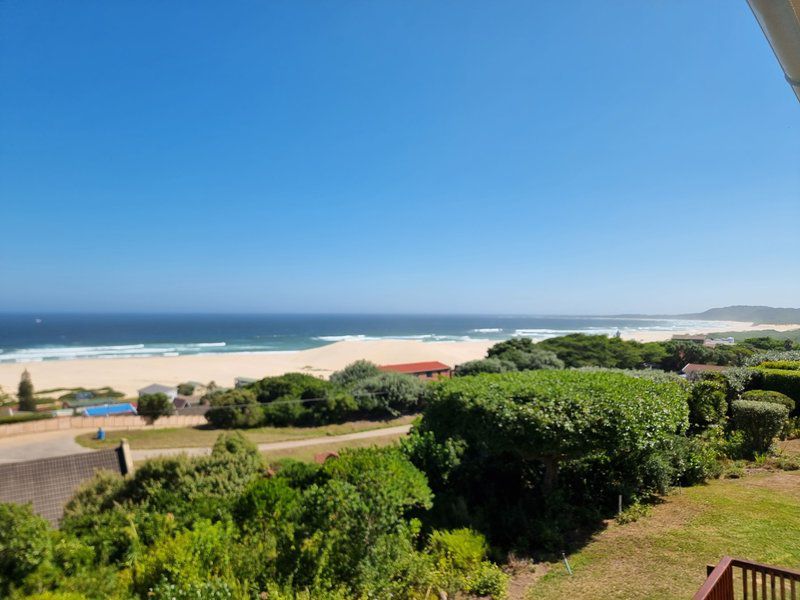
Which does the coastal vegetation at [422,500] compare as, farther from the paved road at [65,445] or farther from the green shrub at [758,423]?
the paved road at [65,445]

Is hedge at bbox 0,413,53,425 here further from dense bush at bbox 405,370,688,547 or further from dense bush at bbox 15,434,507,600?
dense bush at bbox 405,370,688,547

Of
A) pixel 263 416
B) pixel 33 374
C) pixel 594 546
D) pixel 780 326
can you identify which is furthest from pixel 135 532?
pixel 33 374

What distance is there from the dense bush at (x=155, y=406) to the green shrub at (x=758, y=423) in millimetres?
26714

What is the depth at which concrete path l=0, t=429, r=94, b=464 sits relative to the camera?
62.8ft

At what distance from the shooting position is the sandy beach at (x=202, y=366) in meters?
44.2

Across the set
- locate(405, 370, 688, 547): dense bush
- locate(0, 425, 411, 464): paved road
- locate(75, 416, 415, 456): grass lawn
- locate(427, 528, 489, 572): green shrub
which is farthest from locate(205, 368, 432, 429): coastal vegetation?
locate(427, 528, 489, 572): green shrub

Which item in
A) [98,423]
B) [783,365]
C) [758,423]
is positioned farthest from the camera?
[98,423]

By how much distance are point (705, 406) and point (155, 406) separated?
2743 centimetres

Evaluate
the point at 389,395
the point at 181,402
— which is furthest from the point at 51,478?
the point at 181,402

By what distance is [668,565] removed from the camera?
6.16 metres

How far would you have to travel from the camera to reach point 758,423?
10422 mm

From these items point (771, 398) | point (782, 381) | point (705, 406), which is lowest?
point (705, 406)

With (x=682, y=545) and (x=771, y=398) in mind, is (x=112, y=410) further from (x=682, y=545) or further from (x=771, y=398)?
(x=771, y=398)

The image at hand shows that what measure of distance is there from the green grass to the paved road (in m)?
0.63
